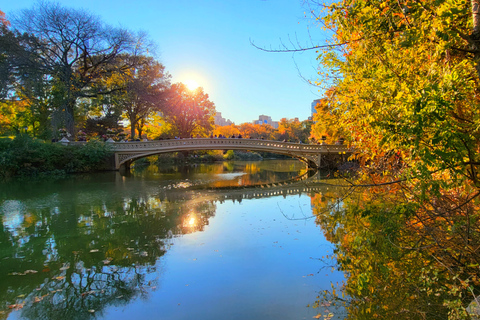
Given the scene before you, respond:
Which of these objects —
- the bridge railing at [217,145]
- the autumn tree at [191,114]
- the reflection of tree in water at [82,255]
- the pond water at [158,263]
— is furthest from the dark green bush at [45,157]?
the autumn tree at [191,114]

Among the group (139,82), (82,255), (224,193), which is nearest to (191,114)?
(139,82)

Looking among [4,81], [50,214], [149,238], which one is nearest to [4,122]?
[4,81]

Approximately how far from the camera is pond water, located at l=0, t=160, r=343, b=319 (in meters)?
3.28

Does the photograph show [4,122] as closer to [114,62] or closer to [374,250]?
[114,62]

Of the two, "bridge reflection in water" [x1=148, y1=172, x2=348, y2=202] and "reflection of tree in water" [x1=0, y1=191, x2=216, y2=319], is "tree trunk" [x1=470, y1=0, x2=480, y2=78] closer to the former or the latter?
"reflection of tree in water" [x1=0, y1=191, x2=216, y2=319]

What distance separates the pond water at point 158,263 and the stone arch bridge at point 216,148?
1066 centimetres

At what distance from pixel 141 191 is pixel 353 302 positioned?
373 inches

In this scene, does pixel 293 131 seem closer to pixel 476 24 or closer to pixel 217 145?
pixel 217 145

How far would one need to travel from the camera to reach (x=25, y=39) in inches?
677

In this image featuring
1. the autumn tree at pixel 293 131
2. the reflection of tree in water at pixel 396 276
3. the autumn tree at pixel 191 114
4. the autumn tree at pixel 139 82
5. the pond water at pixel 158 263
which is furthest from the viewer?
the autumn tree at pixel 293 131

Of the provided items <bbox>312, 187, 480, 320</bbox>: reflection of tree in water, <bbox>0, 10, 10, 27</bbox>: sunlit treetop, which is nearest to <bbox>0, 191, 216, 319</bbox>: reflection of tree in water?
<bbox>312, 187, 480, 320</bbox>: reflection of tree in water

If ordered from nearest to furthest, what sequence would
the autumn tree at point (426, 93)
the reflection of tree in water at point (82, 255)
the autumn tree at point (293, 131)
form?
the autumn tree at point (426, 93), the reflection of tree in water at point (82, 255), the autumn tree at point (293, 131)

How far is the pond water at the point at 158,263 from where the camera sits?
3283mm

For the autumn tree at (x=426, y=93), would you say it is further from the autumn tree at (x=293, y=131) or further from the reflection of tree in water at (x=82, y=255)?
the autumn tree at (x=293, y=131)
